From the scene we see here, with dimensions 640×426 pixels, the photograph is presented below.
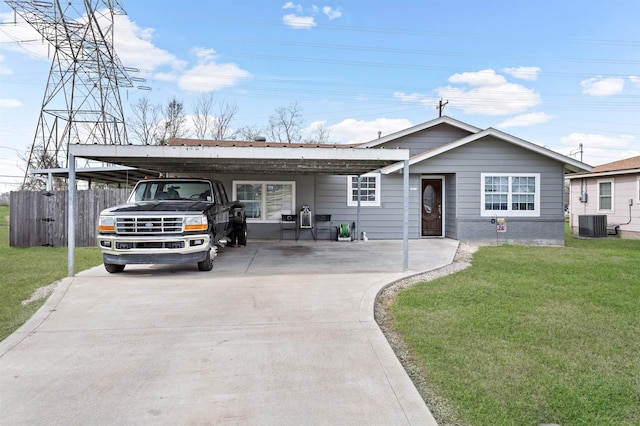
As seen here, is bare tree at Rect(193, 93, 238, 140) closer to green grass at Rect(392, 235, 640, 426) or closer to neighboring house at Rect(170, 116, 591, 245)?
neighboring house at Rect(170, 116, 591, 245)

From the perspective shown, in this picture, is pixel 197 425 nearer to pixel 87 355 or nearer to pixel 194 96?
pixel 87 355

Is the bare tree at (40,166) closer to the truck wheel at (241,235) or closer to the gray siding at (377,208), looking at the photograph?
the truck wheel at (241,235)

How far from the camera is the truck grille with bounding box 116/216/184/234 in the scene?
264 inches

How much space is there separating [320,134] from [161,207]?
27.0 metres

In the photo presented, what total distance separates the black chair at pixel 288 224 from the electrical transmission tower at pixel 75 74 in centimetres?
1339

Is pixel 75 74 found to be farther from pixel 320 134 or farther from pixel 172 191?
pixel 172 191

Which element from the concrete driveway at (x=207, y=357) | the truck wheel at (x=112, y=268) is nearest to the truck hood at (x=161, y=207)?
the truck wheel at (x=112, y=268)

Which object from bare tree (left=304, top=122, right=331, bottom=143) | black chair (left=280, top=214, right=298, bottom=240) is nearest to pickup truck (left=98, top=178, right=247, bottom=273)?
black chair (left=280, top=214, right=298, bottom=240)

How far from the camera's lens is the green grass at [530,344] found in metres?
2.72

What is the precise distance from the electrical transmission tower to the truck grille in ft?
55.4

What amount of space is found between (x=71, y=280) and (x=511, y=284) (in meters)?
7.32

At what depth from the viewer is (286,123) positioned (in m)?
32.9

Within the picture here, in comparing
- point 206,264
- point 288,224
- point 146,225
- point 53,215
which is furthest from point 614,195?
point 53,215

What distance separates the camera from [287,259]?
9062 millimetres
